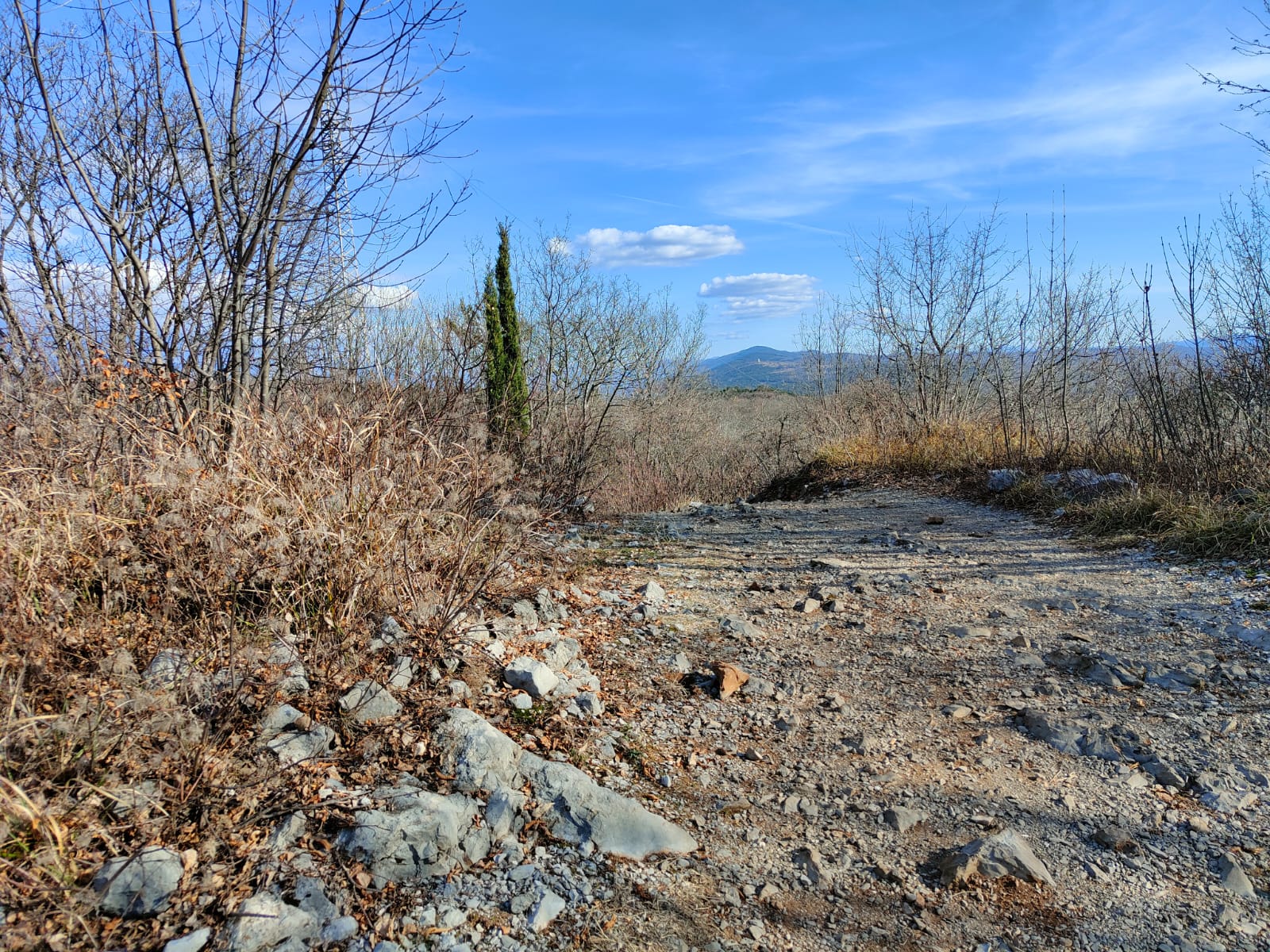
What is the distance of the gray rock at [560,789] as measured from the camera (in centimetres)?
215

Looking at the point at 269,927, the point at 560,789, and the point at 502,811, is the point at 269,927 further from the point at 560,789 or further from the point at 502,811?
the point at 560,789

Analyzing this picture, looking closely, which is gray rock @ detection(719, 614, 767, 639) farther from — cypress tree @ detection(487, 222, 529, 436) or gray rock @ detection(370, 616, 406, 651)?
cypress tree @ detection(487, 222, 529, 436)

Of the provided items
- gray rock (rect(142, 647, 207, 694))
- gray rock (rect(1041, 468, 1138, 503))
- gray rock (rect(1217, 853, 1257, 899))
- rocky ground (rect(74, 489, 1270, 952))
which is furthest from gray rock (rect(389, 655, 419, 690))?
gray rock (rect(1041, 468, 1138, 503))

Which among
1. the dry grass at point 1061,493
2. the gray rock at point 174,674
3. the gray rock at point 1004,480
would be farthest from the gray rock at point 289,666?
the gray rock at point 1004,480

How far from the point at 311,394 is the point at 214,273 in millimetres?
912

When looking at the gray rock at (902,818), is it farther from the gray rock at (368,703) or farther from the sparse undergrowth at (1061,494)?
the sparse undergrowth at (1061,494)

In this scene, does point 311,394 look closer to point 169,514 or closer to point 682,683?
point 169,514

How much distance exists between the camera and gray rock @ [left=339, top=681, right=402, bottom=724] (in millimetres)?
2357

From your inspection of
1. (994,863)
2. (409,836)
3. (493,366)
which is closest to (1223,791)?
(994,863)

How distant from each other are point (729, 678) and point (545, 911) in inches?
60.8

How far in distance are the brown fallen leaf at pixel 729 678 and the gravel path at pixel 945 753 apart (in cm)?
4

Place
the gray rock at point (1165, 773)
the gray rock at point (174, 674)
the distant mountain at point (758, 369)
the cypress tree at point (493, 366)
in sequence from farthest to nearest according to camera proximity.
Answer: the distant mountain at point (758, 369)
the cypress tree at point (493, 366)
the gray rock at point (1165, 773)
the gray rock at point (174, 674)

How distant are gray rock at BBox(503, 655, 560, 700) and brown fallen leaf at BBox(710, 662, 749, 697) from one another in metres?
0.78

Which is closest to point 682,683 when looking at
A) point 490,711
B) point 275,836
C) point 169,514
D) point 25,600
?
point 490,711
